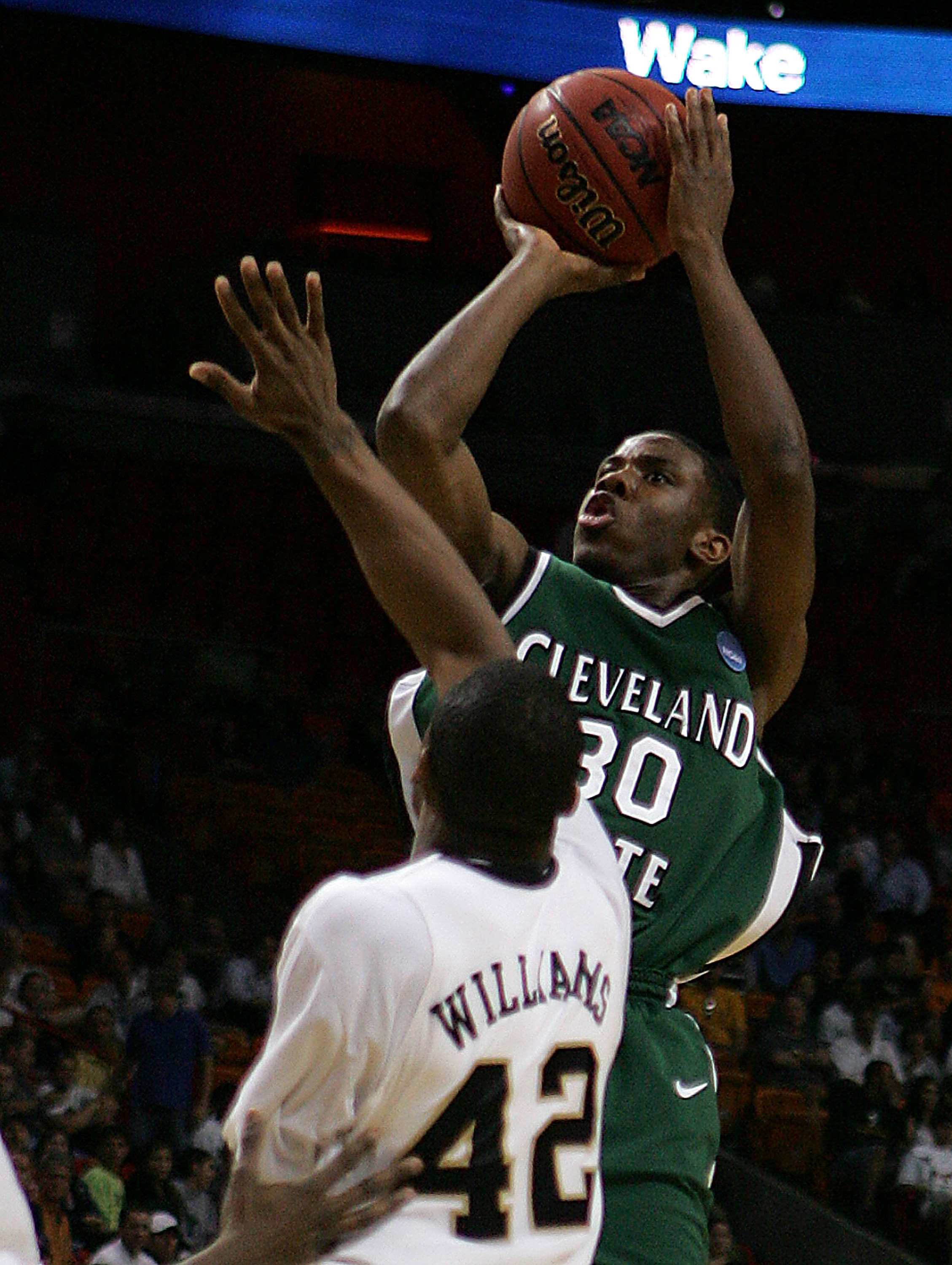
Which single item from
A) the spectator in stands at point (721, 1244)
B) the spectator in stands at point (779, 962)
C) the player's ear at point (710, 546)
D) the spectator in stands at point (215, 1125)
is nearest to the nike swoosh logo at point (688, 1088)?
the player's ear at point (710, 546)

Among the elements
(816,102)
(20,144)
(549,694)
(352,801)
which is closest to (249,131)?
(20,144)

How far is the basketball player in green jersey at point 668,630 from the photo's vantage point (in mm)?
2723

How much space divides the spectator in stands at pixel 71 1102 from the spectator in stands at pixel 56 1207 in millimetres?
562

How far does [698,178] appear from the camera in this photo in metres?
3.13

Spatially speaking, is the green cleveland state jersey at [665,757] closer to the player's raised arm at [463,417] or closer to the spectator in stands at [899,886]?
the player's raised arm at [463,417]

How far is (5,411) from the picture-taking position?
49.2ft

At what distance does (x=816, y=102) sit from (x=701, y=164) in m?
12.4

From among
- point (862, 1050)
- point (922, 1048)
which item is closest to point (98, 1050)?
point (862, 1050)

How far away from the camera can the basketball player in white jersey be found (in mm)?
1880

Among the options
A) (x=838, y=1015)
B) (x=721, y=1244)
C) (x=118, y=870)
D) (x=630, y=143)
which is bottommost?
(x=721, y=1244)

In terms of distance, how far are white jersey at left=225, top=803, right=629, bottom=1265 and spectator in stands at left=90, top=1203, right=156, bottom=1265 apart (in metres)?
6.22

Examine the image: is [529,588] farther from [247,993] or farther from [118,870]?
[118,870]

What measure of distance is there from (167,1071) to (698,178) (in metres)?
7.17

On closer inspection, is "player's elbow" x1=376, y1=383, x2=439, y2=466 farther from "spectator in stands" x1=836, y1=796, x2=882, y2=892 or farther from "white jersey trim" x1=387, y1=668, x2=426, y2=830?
"spectator in stands" x1=836, y1=796, x2=882, y2=892
